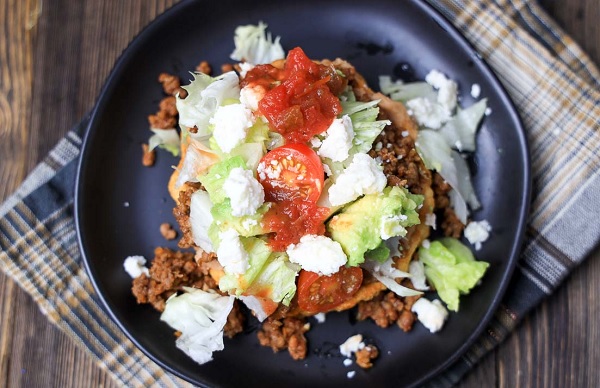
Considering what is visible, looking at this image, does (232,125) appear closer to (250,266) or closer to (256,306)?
(250,266)

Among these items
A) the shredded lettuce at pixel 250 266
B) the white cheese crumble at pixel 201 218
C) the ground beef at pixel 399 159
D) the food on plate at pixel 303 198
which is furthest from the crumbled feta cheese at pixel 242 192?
the ground beef at pixel 399 159

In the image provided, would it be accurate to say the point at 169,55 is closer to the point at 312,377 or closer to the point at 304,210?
the point at 304,210

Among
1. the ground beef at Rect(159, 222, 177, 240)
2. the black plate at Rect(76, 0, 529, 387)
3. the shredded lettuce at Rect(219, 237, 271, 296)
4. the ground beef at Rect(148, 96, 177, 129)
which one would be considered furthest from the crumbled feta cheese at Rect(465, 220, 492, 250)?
the ground beef at Rect(148, 96, 177, 129)

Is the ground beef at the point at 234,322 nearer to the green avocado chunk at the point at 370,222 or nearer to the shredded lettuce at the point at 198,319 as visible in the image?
the shredded lettuce at the point at 198,319

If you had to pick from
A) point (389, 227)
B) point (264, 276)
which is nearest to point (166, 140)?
point (264, 276)

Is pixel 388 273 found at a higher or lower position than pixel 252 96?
lower

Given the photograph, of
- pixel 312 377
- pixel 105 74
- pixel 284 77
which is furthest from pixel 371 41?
pixel 312 377
